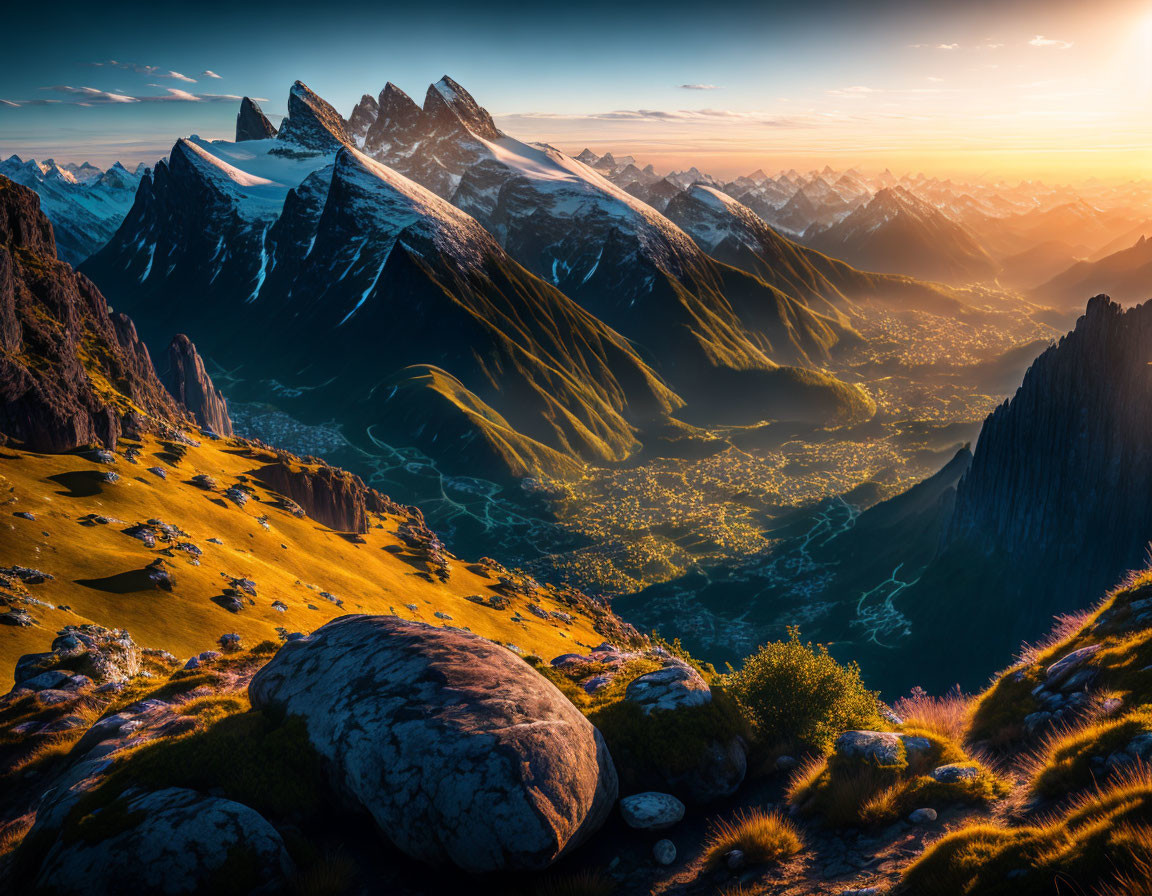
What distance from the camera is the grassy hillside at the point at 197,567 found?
58.6 metres

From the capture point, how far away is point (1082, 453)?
142m

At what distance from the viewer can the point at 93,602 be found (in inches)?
2298

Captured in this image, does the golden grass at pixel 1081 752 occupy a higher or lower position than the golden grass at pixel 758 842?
higher

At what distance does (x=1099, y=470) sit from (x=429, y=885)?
165m

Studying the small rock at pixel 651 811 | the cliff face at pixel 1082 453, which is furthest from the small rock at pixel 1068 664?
the cliff face at pixel 1082 453

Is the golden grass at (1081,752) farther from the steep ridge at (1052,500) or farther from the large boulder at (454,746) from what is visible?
the steep ridge at (1052,500)

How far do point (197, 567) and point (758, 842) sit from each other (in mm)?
71723

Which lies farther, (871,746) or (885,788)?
(871,746)

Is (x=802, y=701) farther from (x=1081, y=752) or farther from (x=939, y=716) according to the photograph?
(x=1081, y=752)

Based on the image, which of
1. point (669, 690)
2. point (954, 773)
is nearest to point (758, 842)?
point (954, 773)

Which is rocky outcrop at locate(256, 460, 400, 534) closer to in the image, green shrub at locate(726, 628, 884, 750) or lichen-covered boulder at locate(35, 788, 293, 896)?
lichen-covered boulder at locate(35, 788, 293, 896)

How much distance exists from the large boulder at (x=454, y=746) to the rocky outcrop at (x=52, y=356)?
90006mm

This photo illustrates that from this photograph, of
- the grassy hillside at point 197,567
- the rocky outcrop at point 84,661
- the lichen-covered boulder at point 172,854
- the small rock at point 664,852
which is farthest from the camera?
the grassy hillside at point 197,567

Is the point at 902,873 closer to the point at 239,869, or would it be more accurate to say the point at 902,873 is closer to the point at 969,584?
the point at 239,869
